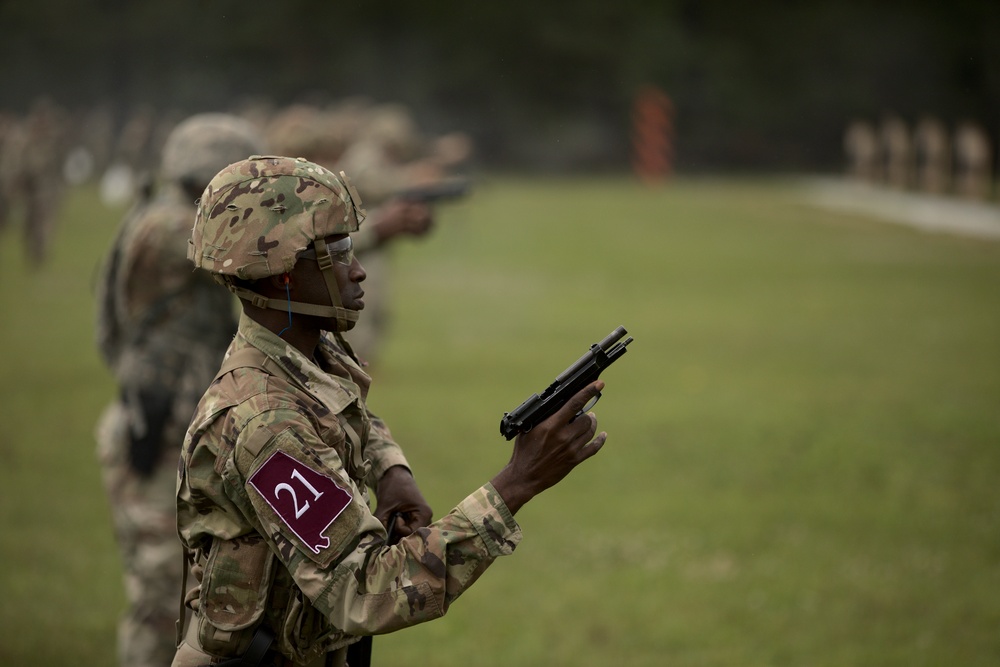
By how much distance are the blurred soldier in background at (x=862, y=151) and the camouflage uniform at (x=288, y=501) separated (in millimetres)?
39579

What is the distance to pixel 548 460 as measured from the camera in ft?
9.02

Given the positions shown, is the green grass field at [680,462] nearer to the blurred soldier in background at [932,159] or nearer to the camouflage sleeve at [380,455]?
the camouflage sleeve at [380,455]

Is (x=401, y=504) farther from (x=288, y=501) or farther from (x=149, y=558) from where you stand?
(x=149, y=558)

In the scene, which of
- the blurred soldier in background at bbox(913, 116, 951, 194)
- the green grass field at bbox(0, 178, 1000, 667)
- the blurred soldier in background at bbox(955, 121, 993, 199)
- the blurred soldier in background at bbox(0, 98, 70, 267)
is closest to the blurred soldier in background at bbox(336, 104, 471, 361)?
the green grass field at bbox(0, 178, 1000, 667)

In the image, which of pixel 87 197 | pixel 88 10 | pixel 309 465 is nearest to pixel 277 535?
pixel 309 465

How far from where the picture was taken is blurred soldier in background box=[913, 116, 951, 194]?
35.1m

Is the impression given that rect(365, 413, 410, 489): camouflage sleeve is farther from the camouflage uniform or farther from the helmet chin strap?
the helmet chin strap

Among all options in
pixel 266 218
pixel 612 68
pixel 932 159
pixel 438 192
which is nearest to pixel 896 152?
pixel 932 159

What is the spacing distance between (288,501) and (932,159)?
36.4 metres

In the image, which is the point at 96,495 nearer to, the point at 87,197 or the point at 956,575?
the point at 956,575

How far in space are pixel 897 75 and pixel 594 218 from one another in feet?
73.4

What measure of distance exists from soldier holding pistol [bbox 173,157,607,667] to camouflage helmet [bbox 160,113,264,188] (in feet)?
7.44

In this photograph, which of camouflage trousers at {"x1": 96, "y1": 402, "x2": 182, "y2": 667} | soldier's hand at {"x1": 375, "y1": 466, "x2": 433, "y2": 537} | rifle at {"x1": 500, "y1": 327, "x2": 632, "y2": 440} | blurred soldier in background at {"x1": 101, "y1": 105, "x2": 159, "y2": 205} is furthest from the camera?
blurred soldier in background at {"x1": 101, "y1": 105, "x2": 159, "y2": 205}

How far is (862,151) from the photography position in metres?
40.9
